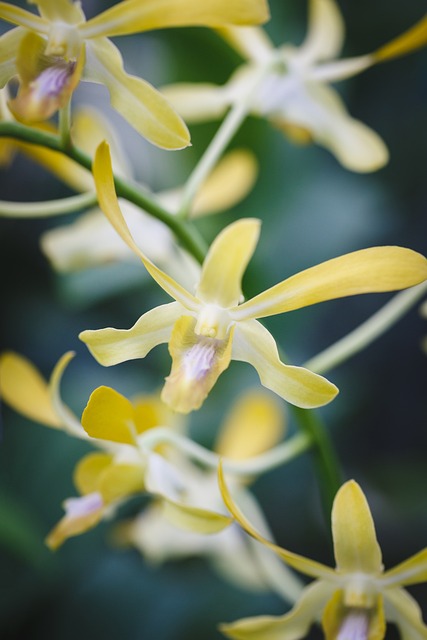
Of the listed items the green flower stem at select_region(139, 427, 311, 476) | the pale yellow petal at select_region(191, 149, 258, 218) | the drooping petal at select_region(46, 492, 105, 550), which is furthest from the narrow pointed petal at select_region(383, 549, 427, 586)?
the pale yellow petal at select_region(191, 149, 258, 218)

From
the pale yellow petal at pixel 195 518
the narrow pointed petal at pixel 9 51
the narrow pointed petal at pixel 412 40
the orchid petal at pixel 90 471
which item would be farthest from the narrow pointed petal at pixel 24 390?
the narrow pointed petal at pixel 412 40

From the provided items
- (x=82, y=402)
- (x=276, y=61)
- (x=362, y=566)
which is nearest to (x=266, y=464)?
(x=362, y=566)

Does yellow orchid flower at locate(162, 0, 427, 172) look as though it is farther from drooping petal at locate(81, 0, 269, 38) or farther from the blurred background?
the blurred background

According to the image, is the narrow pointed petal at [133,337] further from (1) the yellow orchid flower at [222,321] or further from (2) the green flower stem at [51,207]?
(2) the green flower stem at [51,207]

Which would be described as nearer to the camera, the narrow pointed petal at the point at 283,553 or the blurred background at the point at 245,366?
the narrow pointed petal at the point at 283,553

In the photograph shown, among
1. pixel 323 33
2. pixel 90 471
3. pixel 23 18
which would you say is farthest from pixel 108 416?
pixel 323 33

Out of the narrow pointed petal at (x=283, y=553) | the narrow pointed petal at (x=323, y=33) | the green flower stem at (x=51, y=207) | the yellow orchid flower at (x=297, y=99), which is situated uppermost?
the narrow pointed petal at (x=323, y=33)
